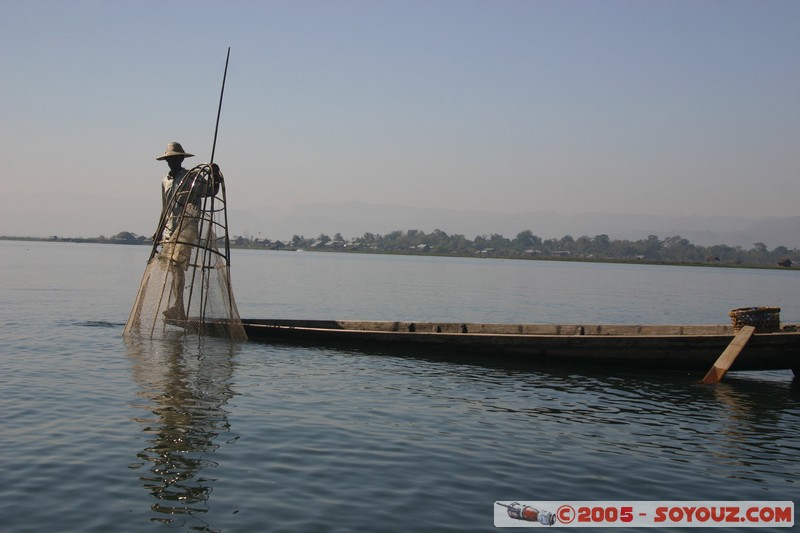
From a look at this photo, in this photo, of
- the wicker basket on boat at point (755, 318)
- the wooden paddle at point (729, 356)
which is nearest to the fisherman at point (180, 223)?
the wooden paddle at point (729, 356)

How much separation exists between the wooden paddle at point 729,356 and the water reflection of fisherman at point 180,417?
7939mm

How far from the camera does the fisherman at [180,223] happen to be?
47.0 feet

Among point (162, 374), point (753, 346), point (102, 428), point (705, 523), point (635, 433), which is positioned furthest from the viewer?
point (753, 346)

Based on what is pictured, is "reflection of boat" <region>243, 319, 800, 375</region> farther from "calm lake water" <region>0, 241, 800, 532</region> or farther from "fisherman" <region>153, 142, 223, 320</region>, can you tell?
"fisherman" <region>153, 142, 223, 320</region>

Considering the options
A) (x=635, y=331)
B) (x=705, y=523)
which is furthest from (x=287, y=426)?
(x=635, y=331)

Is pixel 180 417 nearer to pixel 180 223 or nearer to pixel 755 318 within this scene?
pixel 180 223

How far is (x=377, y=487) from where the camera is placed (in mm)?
6938

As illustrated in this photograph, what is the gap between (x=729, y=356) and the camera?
12789 millimetres

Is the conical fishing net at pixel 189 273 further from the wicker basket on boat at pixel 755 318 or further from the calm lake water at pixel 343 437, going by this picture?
the wicker basket on boat at pixel 755 318

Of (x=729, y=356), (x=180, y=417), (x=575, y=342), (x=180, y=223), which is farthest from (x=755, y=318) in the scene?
(x=180, y=223)

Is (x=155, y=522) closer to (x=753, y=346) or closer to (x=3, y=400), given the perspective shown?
(x=3, y=400)

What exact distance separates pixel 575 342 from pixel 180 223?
24.8 feet

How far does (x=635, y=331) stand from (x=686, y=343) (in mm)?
2450

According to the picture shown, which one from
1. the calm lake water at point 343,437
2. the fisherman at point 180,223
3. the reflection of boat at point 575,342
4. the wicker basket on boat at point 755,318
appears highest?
the fisherman at point 180,223
